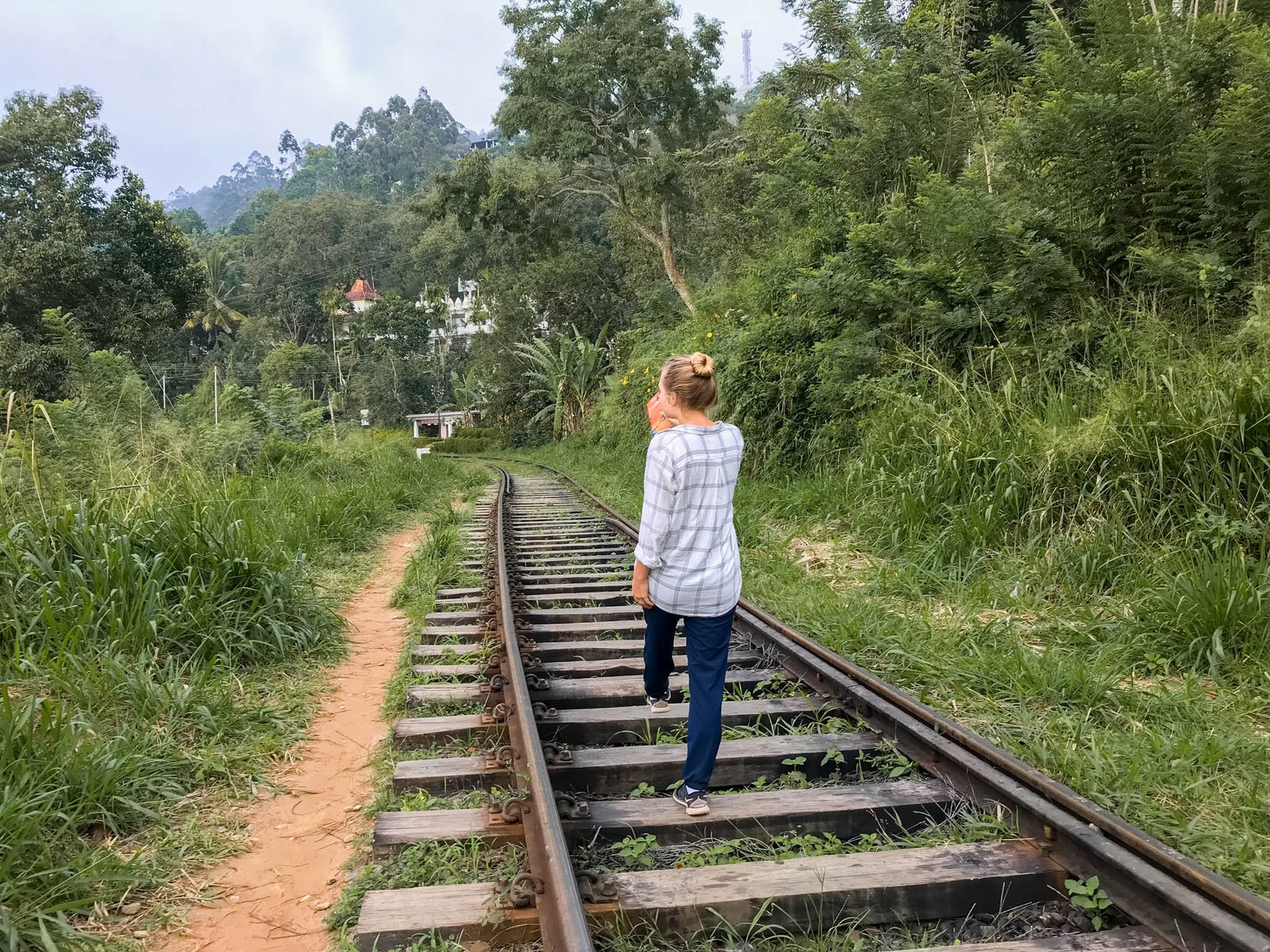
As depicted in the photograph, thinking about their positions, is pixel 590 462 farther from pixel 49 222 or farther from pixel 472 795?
pixel 49 222

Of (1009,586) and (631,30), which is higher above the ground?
(631,30)

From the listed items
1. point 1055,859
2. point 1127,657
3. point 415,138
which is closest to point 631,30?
point 1127,657

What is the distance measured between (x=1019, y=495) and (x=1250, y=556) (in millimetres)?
1441

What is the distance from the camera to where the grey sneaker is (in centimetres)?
265

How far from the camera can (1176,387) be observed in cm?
491

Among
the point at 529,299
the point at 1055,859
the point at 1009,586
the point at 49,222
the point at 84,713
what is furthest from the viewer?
the point at 529,299

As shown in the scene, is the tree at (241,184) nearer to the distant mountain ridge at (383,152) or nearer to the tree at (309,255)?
the distant mountain ridge at (383,152)

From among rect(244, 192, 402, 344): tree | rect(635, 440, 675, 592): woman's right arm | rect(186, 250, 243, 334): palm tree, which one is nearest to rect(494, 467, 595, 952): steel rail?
rect(635, 440, 675, 592): woman's right arm

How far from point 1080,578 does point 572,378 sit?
22163 mm

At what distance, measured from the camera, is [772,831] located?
2658 millimetres

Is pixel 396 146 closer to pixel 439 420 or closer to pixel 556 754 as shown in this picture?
pixel 439 420

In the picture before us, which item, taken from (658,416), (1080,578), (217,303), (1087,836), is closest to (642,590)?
(658,416)

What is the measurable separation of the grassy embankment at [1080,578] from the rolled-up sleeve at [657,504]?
1.57 metres

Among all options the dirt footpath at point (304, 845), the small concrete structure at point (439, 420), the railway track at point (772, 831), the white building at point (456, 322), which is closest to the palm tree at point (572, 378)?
the white building at point (456, 322)
